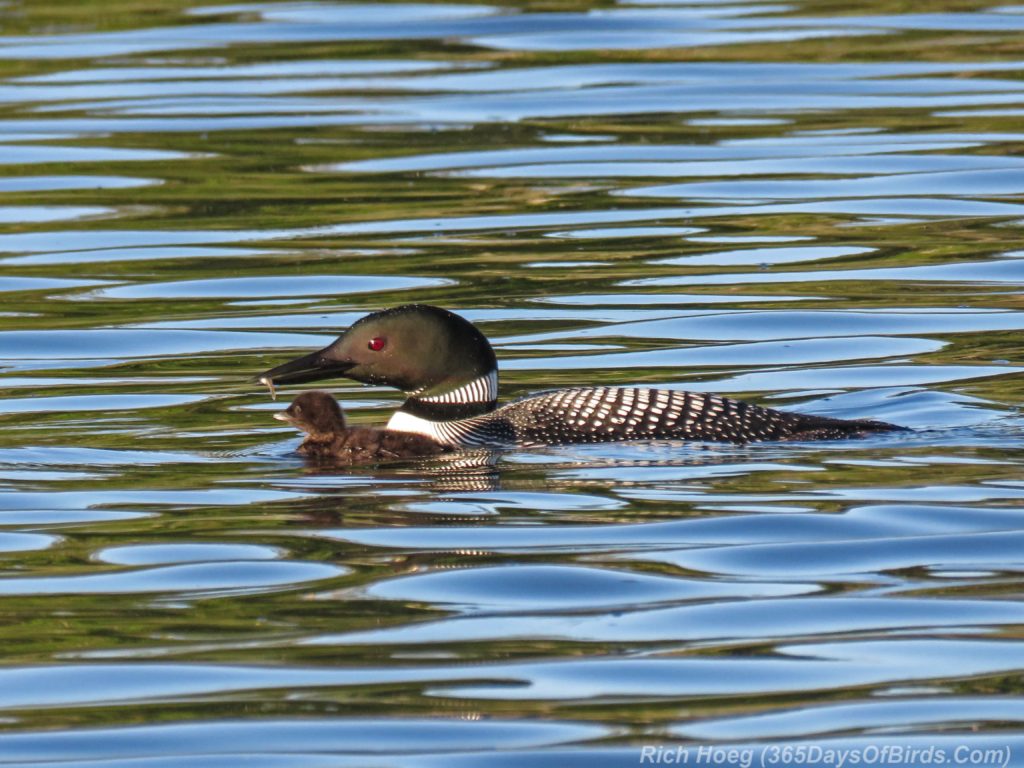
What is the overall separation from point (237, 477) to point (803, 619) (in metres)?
2.60

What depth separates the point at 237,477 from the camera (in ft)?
24.5

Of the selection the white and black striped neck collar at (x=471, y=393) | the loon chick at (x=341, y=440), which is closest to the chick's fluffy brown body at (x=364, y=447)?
the loon chick at (x=341, y=440)

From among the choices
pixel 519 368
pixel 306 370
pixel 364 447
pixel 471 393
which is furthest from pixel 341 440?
pixel 519 368

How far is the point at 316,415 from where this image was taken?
7863mm

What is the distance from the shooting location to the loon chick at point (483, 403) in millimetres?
7730

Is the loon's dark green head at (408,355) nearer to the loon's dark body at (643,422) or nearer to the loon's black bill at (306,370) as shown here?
the loon's black bill at (306,370)

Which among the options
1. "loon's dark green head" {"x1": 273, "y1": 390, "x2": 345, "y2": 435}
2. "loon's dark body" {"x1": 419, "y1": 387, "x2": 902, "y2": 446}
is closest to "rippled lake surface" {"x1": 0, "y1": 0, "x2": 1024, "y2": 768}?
"loon's dark body" {"x1": 419, "y1": 387, "x2": 902, "y2": 446}

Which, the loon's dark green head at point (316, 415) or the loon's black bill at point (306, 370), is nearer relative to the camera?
the loon's dark green head at point (316, 415)

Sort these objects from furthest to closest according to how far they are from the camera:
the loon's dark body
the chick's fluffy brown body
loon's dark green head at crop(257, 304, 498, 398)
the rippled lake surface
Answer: loon's dark green head at crop(257, 304, 498, 398) → the chick's fluffy brown body → the loon's dark body → the rippled lake surface

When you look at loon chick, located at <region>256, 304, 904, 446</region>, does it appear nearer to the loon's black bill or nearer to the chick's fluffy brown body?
the loon's black bill

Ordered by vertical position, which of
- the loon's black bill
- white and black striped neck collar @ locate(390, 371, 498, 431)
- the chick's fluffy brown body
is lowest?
the chick's fluffy brown body

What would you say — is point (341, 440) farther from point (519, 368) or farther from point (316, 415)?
point (519, 368)

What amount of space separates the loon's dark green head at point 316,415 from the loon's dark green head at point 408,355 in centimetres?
19

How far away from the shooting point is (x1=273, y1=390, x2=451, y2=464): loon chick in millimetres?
7816
